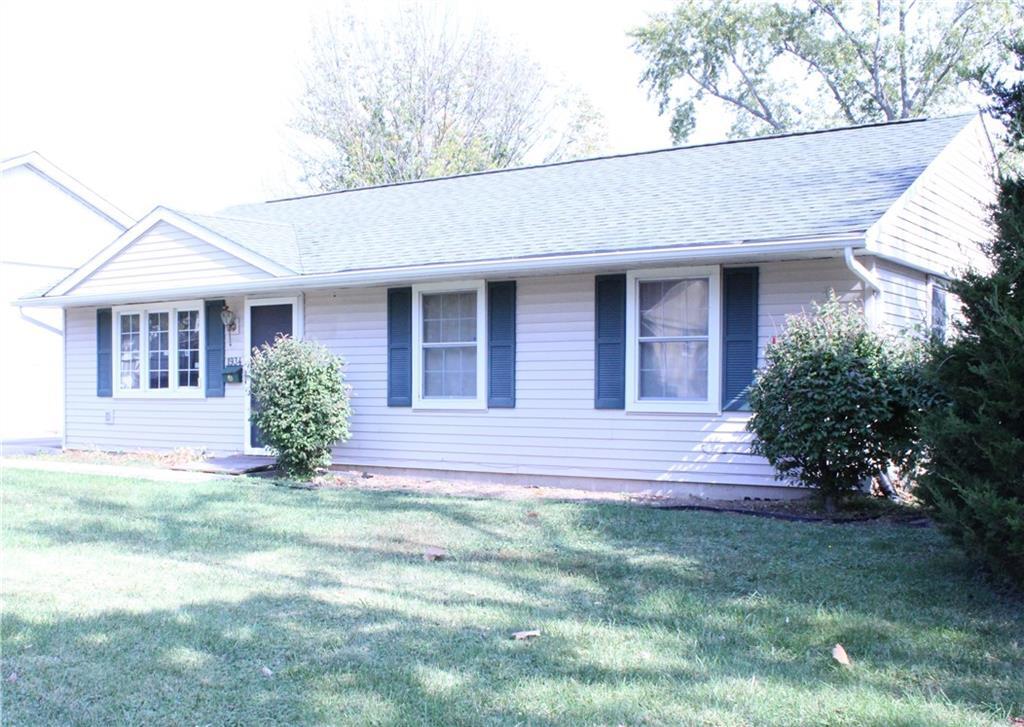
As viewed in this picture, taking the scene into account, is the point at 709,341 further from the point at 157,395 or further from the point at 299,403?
the point at 157,395

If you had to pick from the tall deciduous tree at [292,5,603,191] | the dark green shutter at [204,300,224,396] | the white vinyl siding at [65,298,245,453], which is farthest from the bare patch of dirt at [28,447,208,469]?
the tall deciduous tree at [292,5,603,191]

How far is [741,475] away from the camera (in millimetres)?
9172

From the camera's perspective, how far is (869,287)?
28.5ft

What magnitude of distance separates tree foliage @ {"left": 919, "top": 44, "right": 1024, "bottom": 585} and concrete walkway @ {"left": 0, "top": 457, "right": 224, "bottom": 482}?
792 centimetres

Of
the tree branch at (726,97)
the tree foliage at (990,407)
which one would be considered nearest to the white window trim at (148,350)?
the tree foliage at (990,407)

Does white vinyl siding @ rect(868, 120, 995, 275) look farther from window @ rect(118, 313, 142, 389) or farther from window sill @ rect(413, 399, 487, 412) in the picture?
window @ rect(118, 313, 142, 389)

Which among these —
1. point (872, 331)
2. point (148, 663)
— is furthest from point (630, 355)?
point (148, 663)

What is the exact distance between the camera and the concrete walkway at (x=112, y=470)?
34.7 feet

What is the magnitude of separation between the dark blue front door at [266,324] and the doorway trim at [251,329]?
0.03m

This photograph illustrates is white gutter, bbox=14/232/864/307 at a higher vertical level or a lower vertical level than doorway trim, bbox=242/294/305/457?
higher

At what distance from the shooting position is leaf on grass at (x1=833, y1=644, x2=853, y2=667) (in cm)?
409

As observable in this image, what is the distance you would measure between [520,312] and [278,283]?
3.28m

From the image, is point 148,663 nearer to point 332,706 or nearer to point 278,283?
point 332,706

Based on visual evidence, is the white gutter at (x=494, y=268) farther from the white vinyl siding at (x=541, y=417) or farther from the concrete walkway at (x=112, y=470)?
the concrete walkway at (x=112, y=470)
